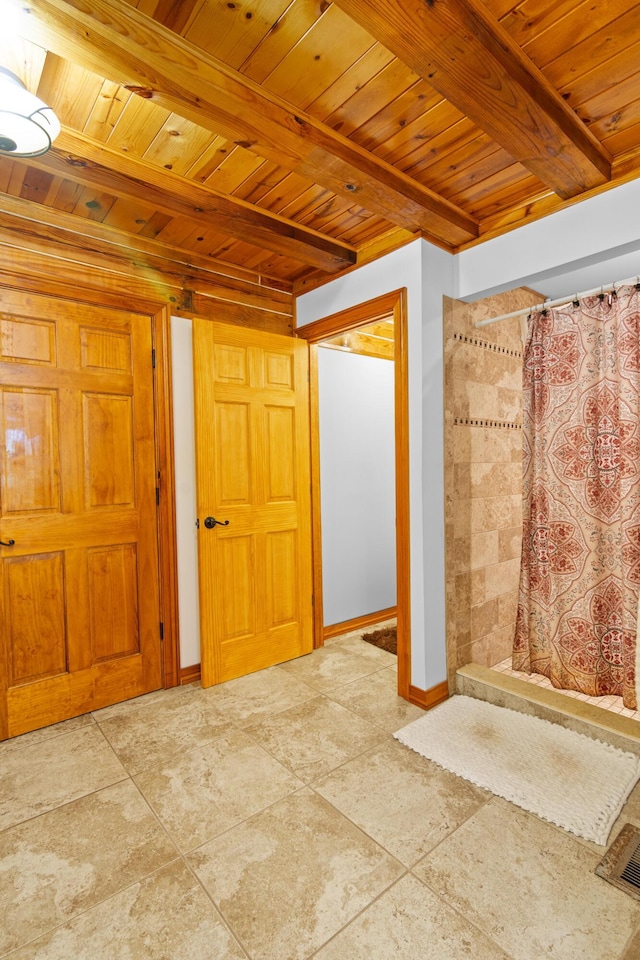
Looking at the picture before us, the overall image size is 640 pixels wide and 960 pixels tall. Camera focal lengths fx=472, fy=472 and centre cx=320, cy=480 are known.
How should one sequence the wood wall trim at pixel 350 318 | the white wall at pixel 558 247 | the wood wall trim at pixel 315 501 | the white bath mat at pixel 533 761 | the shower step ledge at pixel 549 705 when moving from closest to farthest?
the white bath mat at pixel 533 761 < the white wall at pixel 558 247 < the shower step ledge at pixel 549 705 < the wood wall trim at pixel 350 318 < the wood wall trim at pixel 315 501

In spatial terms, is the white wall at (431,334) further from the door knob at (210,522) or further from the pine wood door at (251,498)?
the door knob at (210,522)

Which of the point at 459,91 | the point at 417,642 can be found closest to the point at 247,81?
the point at 459,91

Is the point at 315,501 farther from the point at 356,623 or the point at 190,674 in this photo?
the point at 190,674

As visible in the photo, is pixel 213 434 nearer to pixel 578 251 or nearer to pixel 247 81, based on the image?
pixel 247 81

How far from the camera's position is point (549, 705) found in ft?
7.29

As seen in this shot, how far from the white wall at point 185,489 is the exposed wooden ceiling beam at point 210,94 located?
1.22 m

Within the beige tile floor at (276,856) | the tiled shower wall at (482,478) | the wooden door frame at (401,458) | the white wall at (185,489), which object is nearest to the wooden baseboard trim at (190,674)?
the white wall at (185,489)

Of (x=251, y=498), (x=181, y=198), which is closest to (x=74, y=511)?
(x=251, y=498)

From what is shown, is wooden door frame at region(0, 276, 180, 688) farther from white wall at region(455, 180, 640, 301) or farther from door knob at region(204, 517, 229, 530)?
white wall at region(455, 180, 640, 301)

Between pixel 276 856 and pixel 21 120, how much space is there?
2.41 meters

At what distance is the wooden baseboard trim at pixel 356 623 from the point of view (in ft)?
11.1

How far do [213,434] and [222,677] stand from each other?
4.60 ft

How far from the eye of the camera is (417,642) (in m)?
2.43

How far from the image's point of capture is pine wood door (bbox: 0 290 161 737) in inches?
87.2
